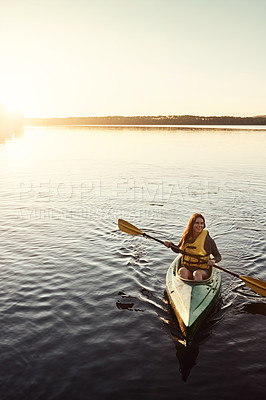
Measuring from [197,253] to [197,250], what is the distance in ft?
0.25

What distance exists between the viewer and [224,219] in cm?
1582

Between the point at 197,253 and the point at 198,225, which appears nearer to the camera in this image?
the point at 198,225

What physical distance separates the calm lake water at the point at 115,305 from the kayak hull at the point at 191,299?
1.29ft

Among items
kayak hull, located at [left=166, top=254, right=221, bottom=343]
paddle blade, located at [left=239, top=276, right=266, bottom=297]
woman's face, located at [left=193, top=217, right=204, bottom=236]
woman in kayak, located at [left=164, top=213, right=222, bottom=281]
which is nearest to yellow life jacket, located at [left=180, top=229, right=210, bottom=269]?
woman in kayak, located at [left=164, top=213, right=222, bottom=281]

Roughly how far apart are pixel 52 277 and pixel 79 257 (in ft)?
5.34

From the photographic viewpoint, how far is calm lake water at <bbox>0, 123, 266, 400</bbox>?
5.96m

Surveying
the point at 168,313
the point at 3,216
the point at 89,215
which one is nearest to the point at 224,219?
Result: the point at 89,215

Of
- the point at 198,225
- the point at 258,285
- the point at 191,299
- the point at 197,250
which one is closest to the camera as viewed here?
the point at 191,299

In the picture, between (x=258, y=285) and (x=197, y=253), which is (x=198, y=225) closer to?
(x=197, y=253)

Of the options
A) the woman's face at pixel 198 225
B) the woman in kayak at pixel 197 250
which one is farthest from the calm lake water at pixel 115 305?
the woman's face at pixel 198 225

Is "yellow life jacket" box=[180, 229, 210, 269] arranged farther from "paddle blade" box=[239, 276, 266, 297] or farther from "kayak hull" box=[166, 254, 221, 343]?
"paddle blade" box=[239, 276, 266, 297]

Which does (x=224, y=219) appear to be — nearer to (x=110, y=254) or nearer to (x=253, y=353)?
(x=110, y=254)

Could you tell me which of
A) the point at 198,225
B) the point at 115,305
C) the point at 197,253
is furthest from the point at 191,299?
the point at 115,305

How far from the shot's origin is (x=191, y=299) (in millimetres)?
7402
